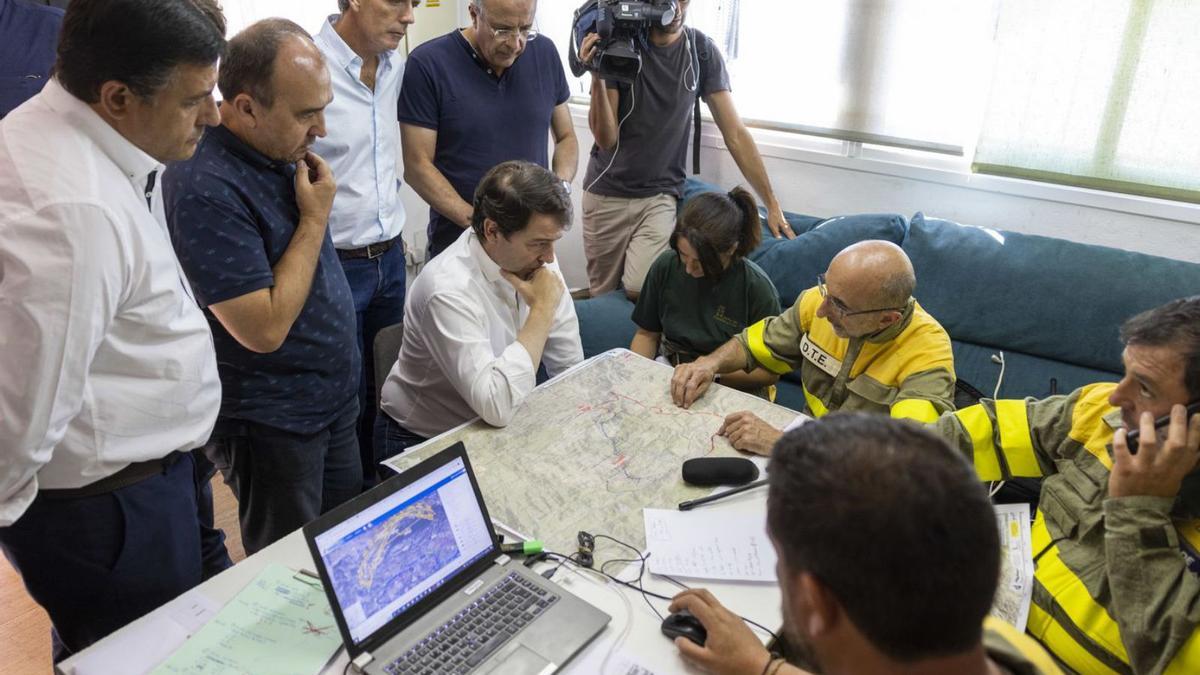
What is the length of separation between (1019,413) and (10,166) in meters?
1.84

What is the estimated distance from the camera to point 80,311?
43.4 inches

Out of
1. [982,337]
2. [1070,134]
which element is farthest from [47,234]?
[1070,134]

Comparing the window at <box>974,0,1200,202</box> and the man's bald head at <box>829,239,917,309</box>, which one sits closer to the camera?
the man's bald head at <box>829,239,917,309</box>

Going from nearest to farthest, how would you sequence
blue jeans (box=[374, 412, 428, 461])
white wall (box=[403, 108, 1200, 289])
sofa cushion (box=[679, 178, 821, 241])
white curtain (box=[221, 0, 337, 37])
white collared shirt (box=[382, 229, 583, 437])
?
white collared shirt (box=[382, 229, 583, 437]) → blue jeans (box=[374, 412, 428, 461]) → white wall (box=[403, 108, 1200, 289]) → sofa cushion (box=[679, 178, 821, 241]) → white curtain (box=[221, 0, 337, 37])

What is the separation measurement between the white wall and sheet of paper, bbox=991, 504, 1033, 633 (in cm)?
170

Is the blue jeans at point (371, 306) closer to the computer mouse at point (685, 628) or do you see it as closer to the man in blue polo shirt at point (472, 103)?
the man in blue polo shirt at point (472, 103)

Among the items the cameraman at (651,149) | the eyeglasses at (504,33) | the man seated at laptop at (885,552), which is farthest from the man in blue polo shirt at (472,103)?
the man seated at laptop at (885,552)

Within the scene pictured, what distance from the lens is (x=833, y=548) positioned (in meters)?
0.75

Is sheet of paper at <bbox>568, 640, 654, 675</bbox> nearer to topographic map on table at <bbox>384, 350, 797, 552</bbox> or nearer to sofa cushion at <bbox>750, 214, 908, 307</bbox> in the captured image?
topographic map on table at <bbox>384, 350, 797, 552</bbox>

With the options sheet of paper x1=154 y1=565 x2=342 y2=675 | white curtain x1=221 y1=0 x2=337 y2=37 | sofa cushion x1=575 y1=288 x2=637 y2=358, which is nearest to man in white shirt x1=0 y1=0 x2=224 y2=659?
sheet of paper x1=154 y1=565 x2=342 y2=675

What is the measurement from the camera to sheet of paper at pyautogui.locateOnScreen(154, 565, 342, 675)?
1152 millimetres

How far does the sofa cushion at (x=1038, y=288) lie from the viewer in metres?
2.58

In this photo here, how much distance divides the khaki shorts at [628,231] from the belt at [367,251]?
116 cm

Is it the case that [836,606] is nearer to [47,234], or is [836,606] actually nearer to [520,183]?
[47,234]
